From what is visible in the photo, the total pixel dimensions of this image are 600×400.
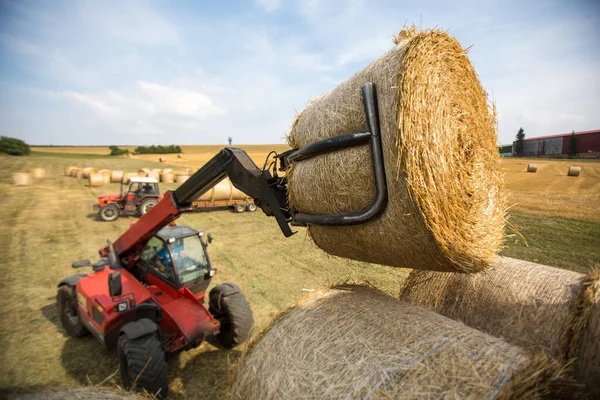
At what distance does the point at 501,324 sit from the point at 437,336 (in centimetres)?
138

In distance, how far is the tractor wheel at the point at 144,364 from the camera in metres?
3.94

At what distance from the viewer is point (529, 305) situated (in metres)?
2.90

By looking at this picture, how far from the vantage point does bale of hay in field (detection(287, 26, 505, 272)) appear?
6.23 feet

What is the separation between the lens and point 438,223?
6.33 ft

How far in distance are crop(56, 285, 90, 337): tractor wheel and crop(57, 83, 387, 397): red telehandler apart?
0.02m

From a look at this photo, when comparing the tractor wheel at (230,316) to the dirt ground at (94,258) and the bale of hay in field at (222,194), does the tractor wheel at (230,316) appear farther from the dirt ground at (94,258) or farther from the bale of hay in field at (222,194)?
the bale of hay in field at (222,194)

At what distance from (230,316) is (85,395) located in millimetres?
3157

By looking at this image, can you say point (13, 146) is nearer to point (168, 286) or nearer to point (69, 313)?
point (69, 313)

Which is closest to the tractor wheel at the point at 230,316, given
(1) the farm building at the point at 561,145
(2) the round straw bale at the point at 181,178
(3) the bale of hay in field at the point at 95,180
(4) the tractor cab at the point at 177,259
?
(4) the tractor cab at the point at 177,259

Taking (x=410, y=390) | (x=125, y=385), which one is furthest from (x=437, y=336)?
(x=125, y=385)

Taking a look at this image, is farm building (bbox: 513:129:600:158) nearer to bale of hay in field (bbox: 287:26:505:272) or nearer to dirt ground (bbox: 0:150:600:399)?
dirt ground (bbox: 0:150:600:399)

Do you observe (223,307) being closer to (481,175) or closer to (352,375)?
(352,375)

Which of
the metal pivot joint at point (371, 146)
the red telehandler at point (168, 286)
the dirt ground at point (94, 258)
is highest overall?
the metal pivot joint at point (371, 146)

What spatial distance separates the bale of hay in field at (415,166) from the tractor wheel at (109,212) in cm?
1485
